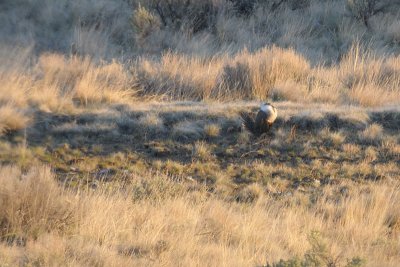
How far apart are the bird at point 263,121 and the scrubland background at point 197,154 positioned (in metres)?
0.20

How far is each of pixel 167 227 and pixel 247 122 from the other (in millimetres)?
3924

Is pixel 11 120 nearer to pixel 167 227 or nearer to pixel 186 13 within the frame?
pixel 167 227

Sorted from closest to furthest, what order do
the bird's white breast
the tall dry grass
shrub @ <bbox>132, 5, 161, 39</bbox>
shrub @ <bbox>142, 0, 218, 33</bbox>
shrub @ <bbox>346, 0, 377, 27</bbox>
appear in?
1. the tall dry grass
2. the bird's white breast
3. shrub @ <bbox>132, 5, 161, 39</bbox>
4. shrub @ <bbox>142, 0, 218, 33</bbox>
5. shrub @ <bbox>346, 0, 377, 27</bbox>

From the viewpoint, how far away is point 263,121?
32.0 feet

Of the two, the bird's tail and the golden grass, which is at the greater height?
the golden grass

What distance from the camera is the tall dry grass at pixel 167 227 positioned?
5656 millimetres

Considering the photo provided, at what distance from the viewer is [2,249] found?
5480mm

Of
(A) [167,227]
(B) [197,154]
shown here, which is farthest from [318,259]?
(B) [197,154]

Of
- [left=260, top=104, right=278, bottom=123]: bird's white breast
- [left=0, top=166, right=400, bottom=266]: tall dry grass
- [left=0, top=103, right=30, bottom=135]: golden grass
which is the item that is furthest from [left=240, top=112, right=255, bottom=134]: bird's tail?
[left=0, top=103, right=30, bottom=135]: golden grass

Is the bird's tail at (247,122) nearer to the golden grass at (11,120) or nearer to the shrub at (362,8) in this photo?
the golden grass at (11,120)

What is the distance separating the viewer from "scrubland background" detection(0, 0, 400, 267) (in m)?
6.04

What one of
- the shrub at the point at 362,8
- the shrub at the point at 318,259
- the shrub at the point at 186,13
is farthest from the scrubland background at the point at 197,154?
the shrub at the point at 362,8

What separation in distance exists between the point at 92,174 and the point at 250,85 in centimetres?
452

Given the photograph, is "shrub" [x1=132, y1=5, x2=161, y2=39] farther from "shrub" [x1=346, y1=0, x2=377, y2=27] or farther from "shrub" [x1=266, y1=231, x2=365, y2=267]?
"shrub" [x1=266, y1=231, x2=365, y2=267]
